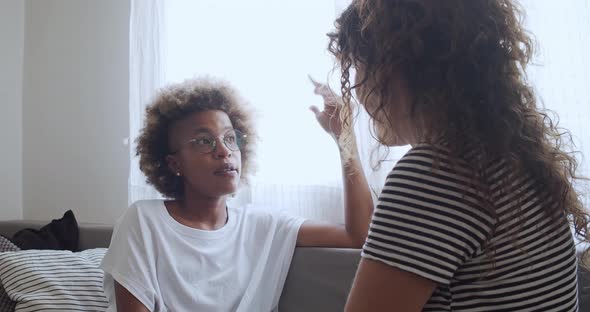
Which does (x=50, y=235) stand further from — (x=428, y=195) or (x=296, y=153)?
(x=428, y=195)

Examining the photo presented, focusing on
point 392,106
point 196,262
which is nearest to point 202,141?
point 196,262

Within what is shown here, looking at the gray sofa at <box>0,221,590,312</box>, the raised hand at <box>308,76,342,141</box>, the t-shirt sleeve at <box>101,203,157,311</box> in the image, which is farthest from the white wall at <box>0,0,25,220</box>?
the raised hand at <box>308,76,342,141</box>

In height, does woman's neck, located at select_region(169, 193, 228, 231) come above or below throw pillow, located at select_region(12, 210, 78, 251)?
above

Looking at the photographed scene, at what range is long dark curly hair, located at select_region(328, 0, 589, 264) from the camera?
0.67m

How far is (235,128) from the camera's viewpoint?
1.84 m

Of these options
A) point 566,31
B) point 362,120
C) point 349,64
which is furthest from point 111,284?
point 566,31

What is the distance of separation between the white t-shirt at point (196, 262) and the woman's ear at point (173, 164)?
13cm

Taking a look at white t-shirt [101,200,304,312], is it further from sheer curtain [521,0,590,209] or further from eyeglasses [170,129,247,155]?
sheer curtain [521,0,590,209]

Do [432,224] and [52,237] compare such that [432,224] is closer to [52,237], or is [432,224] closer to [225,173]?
[225,173]

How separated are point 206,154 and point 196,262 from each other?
33cm

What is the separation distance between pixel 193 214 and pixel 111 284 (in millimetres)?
321

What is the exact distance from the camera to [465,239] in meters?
0.61

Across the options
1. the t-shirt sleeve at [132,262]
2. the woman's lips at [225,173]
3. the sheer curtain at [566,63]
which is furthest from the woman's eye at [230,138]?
the sheer curtain at [566,63]

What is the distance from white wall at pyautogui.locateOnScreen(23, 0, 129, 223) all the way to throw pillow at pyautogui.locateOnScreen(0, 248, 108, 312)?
2.56 ft
